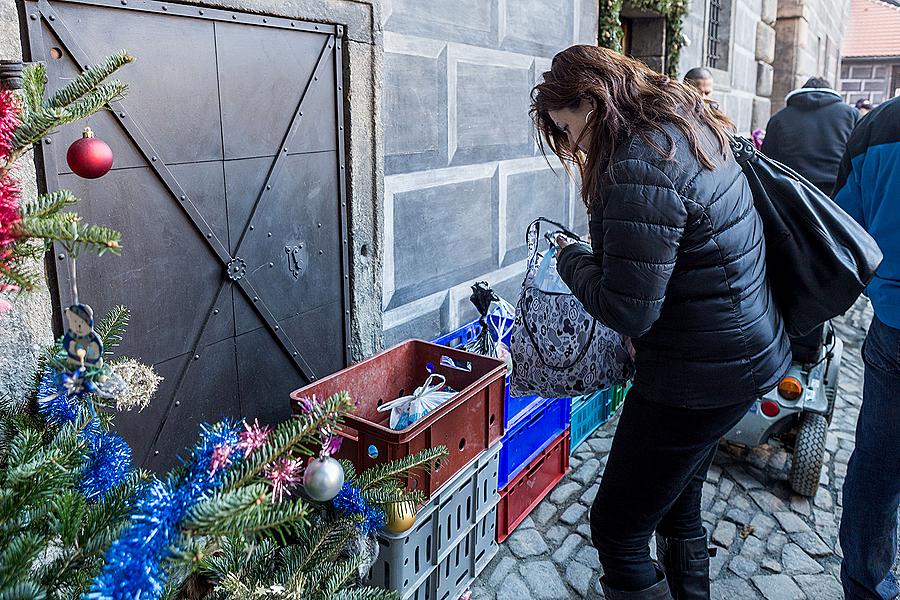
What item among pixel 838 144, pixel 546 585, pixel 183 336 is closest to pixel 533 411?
pixel 546 585

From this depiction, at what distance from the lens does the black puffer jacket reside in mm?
1978

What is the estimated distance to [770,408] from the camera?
4.06 m

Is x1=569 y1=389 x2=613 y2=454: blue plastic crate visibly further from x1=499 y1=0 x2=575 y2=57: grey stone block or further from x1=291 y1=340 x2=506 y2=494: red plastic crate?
x1=499 y1=0 x2=575 y2=57: grey stone block

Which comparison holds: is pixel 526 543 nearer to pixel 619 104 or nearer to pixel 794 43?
pixel 619 104

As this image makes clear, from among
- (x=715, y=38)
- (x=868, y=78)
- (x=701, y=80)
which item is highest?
(x=868, y=78)

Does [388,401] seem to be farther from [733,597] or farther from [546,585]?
[733,597]

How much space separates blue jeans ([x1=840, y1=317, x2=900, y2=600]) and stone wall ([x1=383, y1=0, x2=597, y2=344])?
1.88 meters

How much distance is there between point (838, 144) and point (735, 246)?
11.5 ft

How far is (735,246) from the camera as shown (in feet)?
6.86

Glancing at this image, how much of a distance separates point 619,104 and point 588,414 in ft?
9.18

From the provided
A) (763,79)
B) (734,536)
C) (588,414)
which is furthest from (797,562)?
(763,79)

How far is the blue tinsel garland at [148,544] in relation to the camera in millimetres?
1089

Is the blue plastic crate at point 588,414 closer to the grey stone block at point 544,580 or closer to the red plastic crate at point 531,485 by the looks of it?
the red plastic crate at point 531,485

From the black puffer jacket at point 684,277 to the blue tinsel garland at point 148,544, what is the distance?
1201 mm
